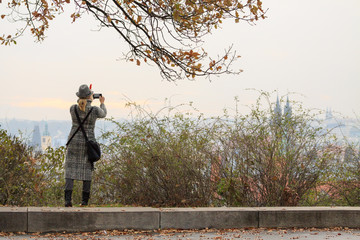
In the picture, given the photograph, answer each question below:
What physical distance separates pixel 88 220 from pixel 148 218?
891 millimetres

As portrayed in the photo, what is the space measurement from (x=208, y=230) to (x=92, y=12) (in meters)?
6.39

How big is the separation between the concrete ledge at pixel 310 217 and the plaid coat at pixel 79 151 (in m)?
3.04

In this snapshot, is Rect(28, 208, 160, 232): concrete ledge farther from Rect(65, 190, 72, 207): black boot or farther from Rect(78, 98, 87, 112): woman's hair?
Rect(78, 98, 87, 112): woman's hair

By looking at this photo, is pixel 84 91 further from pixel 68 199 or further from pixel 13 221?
pixel 13 221

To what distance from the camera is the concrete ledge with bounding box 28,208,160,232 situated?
306 inches

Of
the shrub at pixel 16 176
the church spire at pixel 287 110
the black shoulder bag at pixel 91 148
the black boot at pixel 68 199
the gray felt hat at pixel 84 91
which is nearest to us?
the black boot at pixel 68 199

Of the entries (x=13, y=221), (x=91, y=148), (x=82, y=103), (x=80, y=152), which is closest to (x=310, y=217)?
(x=91, y=148)

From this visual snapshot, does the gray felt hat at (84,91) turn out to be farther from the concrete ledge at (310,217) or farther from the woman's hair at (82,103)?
the concrete ledge at (310,217)

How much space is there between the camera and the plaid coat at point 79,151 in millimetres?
8914

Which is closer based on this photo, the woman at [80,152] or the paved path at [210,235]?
the paved path at [210,235]

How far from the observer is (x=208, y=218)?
806 cm

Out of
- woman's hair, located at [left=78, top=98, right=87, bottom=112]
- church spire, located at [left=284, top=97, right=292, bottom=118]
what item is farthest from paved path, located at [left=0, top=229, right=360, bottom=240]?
church spire, located at [left=284, top=97, right=292, bottom=118]

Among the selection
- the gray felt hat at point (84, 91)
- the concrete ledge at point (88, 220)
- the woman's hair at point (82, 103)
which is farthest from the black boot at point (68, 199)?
the gray felt hat at point (84, 91)

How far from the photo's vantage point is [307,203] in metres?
10.0
